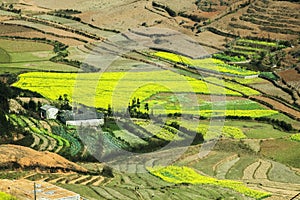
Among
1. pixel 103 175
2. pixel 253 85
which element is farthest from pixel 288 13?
pixel 103 175

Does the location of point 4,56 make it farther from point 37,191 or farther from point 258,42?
point 37,191

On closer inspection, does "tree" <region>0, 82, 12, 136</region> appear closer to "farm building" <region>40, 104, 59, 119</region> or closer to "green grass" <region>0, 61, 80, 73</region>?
"farm building" <region>40, 104, 59, 119</region>

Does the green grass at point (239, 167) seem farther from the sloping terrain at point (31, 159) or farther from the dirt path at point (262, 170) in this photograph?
the sloping terrain at point (31, 159)

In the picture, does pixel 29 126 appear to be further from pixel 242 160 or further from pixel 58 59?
pixel 58 59

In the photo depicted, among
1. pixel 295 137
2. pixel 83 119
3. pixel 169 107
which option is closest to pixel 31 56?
pixel 169 107

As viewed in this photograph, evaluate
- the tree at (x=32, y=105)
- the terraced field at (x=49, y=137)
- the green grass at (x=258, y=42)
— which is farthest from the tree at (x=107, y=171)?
the green grass at (x=258, y=42)
